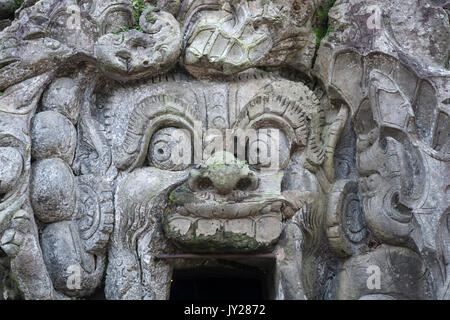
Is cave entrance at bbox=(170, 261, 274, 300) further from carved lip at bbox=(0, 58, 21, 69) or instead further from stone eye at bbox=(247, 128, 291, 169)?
carved lip at bbox=(0, 58, 21, 69)

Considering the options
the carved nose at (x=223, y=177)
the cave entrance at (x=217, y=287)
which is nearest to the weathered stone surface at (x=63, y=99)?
the carved nose at (x=223, y=177)

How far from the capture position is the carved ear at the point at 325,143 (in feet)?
18.3

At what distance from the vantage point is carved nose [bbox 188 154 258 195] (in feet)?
16.7

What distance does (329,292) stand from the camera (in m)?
5.48

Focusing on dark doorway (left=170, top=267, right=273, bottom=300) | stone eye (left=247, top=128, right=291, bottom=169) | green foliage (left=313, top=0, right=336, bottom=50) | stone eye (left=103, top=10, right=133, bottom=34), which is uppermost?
green foliage (left=313, top=0, right=336, bottom=50)

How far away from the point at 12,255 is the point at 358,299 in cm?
203

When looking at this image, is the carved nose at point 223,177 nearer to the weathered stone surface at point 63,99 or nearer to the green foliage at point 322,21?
the weathered stone surface at point 63,99

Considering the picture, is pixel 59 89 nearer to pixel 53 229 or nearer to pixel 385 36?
pixel 53 229

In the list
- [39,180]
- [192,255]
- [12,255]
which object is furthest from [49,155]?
[192,255]

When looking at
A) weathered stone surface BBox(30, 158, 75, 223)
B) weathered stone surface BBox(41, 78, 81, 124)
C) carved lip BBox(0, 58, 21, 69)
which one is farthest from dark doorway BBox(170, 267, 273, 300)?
carved lip BBox(0, 58, 21, 69)

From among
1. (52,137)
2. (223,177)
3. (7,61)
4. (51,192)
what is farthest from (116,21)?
(223,177)

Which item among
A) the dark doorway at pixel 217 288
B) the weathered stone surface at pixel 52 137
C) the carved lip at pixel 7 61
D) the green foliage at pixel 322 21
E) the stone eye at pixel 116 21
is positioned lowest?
the dark doorway at pixel 217 288

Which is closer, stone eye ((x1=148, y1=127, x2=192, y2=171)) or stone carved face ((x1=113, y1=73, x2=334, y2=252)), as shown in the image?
stone carved face ((x1=113, y1=73, x2=334, y2=252))

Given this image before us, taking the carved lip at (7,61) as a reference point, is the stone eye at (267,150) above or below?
below
